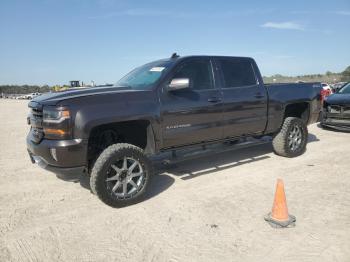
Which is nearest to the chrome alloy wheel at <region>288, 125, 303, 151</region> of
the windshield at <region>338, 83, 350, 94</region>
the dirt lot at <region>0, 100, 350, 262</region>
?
the dirt lot at <region>0, 100, 350, 262</region>

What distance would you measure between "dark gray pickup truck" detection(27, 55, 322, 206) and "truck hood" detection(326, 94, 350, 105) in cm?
378

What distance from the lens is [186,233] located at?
353 centimetres

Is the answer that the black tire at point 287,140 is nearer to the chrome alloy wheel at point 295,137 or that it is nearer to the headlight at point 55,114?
the chrome alloy wheel at point 295,137

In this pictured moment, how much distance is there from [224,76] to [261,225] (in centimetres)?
282

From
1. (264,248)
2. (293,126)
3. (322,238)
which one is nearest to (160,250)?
(264,248)

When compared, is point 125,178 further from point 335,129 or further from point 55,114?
point 335,129

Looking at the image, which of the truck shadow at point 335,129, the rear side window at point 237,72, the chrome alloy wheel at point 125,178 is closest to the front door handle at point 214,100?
the rear side window at point 237,72

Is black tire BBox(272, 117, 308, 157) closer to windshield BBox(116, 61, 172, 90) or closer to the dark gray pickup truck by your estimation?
the dark gray pickup truck

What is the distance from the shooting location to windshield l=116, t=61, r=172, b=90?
4.97 m

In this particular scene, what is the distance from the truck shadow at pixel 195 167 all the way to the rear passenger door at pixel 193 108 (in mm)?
591

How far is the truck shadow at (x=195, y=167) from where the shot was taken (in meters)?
5.18

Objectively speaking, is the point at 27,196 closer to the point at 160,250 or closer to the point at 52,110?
the point at 52,110

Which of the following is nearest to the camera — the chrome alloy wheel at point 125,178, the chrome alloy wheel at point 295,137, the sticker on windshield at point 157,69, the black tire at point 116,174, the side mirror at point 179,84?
the black tire at point 116,174

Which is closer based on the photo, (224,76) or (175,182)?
(175,182)
